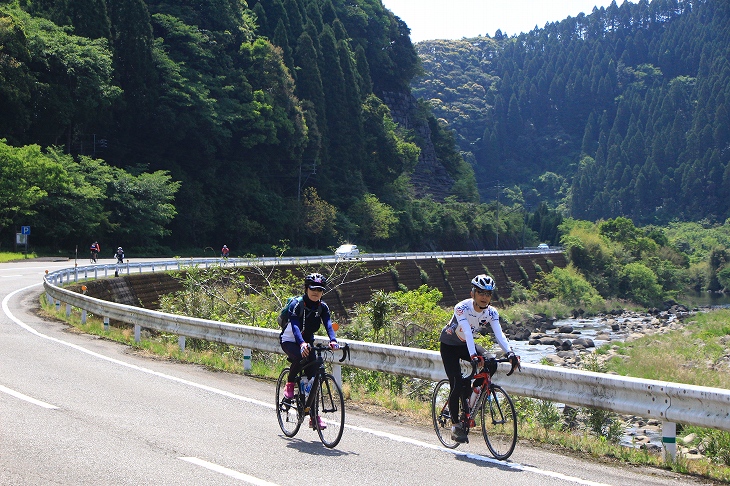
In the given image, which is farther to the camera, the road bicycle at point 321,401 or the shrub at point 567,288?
the shrub at point 567,288

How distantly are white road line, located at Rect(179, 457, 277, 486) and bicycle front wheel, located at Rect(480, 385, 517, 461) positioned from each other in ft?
7.59

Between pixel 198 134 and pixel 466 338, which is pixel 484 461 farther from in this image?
pixel 198 134

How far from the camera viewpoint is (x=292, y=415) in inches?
358

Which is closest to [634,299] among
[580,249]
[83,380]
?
[580,249]

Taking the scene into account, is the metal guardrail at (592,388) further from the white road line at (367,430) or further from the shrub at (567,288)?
the shrub at (567,288)

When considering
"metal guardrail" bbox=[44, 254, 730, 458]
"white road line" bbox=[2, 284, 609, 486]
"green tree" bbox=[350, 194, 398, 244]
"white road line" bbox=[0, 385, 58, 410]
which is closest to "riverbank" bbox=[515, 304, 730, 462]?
"metal guardrail" bbox=[44, 254, 730, 458]

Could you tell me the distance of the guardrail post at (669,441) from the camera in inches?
319

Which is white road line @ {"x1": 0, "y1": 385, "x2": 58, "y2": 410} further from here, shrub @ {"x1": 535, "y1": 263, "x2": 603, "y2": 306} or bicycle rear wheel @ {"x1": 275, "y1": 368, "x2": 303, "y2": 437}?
shrub @ {"x1": 535, "y1": 263, "x2": 603, "y2": 306}

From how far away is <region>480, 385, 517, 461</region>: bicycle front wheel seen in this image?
8.02 meters

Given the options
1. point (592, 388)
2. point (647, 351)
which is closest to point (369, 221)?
point (647, 351)

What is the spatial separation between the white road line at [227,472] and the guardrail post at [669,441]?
12.9ft

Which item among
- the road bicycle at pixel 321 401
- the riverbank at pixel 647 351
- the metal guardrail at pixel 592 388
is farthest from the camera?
the riverbank at pixel 647 351

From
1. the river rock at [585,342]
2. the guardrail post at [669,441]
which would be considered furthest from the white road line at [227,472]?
the river rock at [585,342]

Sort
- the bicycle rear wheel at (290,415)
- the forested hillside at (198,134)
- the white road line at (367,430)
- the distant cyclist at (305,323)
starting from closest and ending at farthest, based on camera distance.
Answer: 1. the white road line at (367,430)
2. the distant cyclist at (305,323)
3. the bicycle rear wheel at (290,415)
4. the forested hillside at (198,134)
